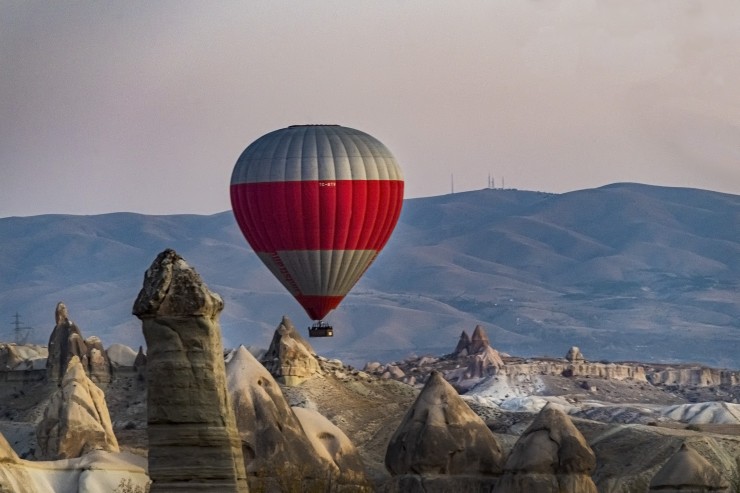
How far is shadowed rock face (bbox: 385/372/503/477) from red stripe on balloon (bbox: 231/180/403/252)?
1221 inches

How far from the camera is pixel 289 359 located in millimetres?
71062

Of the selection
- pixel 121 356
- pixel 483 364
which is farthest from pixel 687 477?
pixel 483 364

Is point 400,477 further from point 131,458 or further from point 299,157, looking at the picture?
point 299,157

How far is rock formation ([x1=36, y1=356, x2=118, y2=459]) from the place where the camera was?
42.3m

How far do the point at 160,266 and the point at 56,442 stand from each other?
25.5 metres

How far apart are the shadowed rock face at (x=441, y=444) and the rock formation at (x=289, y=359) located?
32.1 m

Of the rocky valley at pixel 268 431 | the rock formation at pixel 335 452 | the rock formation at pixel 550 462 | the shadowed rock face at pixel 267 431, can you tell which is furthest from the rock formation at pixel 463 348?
the rock formation at pixel 550 462

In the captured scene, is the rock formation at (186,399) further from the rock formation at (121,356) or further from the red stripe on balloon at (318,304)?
the rock formation at (121,356)

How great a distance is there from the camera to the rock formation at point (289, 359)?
7031 cm

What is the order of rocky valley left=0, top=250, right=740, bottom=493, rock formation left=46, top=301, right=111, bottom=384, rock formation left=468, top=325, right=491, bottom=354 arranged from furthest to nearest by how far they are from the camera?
rock formation left=468, top=325, right=491, bottom=354 < rock formation left=46, top=301, right=111, bottom=384 < rocky valley left=0, top=250, right=740, bottom=493

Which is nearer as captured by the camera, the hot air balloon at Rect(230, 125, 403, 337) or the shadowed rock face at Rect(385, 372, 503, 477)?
the shadowed rock face at Rect(385, 372, 503, 477)

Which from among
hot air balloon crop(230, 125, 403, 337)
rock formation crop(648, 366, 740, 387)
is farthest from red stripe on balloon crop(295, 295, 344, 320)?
rock formation crop(648, 366, 740, 387)

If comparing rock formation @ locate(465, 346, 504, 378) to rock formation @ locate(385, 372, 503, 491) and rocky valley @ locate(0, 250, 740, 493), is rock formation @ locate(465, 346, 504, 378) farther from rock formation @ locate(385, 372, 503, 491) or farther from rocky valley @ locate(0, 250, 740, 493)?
rock formation @ locate(385, 372, 503, 491)

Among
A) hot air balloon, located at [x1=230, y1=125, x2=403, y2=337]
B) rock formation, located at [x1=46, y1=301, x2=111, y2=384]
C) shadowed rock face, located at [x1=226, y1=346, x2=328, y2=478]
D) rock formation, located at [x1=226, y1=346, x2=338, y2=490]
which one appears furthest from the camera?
rock formation, located at [x1=46, y1=301, x2=111, y2=384]
